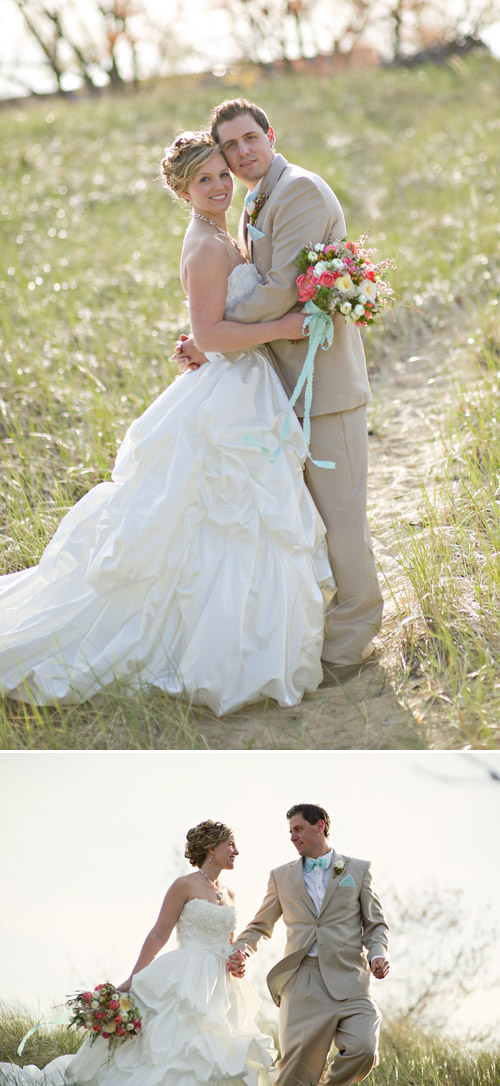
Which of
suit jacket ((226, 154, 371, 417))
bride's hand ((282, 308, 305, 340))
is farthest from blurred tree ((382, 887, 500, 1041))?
bride's hand ((282, 308, 305, 340))

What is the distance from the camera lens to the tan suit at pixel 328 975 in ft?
11.6

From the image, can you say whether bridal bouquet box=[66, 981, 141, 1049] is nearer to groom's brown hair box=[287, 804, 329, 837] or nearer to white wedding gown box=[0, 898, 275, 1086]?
white wedding gown box=[0, 898, 275, 1086]

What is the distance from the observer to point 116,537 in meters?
3.71

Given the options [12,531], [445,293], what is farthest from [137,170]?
[12,531]

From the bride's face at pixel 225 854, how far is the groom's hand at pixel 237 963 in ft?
1.11

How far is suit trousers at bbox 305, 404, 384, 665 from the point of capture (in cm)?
382

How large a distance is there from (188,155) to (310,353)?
854mm

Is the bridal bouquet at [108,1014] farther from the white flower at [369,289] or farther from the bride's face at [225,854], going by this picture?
the white flower at [369,289]

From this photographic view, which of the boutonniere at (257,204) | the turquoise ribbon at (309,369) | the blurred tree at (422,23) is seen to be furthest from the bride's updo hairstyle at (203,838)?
the blurred tree at (422,23)

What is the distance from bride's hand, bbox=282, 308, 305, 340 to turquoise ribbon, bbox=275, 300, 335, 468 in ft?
0.07

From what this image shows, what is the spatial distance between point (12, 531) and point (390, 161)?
30.3ft

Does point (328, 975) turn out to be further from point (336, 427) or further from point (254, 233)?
A: point (254, 233)

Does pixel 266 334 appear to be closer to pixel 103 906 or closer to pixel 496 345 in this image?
pixel 103 906

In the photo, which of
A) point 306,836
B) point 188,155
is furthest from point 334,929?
point 188,155
